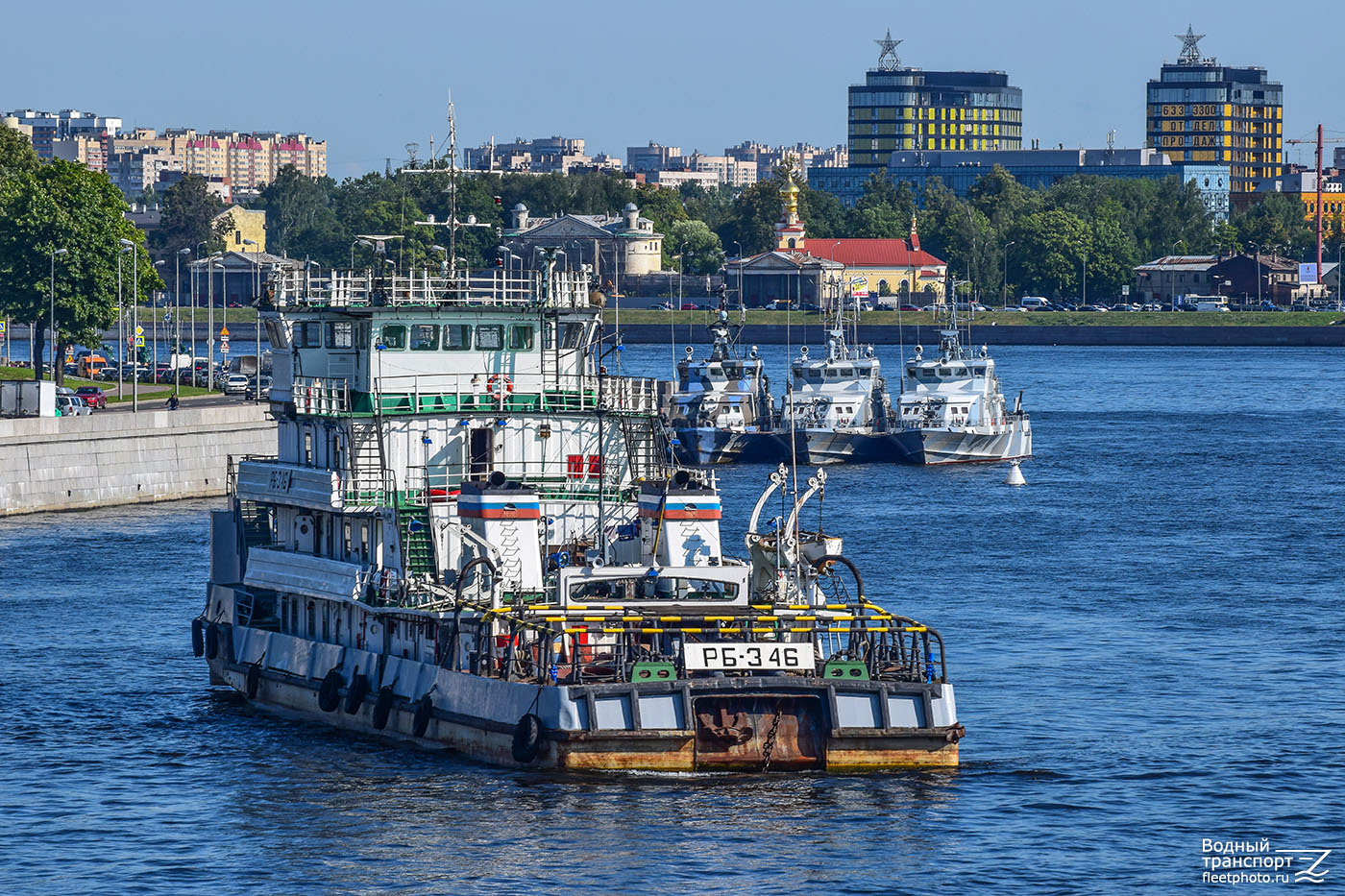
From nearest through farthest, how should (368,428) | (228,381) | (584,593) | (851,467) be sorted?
(584,593) → (368,428) → (851,467) → (228,381)

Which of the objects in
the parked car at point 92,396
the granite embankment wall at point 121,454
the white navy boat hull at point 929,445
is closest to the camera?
the granite embankment wall at point 121,454

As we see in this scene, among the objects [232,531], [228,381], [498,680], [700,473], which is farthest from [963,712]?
[228,381]

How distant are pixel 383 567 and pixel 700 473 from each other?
619 centimetres

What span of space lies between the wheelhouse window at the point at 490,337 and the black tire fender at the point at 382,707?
7907 millimetres

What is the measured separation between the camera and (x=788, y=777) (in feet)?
122

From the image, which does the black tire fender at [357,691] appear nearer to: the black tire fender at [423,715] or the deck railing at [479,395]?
the black tire fender at [423,715]

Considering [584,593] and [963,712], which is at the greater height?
[584,593]

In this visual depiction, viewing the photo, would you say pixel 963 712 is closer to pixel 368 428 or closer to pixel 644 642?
pixel 644 642

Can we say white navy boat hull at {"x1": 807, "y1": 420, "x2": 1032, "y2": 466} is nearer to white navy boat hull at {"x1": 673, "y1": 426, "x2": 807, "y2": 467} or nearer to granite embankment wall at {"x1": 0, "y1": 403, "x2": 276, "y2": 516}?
white navy boat hull at {"x1": 673, "y1": 426, "x2": 807, "y2": 467}

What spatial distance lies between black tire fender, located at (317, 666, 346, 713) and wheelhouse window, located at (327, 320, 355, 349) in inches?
276

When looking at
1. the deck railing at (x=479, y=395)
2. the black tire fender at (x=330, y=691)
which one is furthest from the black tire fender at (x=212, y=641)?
the black tire fender at (x=330, y=691)

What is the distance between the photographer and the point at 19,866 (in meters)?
35.0

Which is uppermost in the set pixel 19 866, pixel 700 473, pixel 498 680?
pixel 700 473

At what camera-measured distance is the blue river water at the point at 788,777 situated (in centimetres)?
3412
